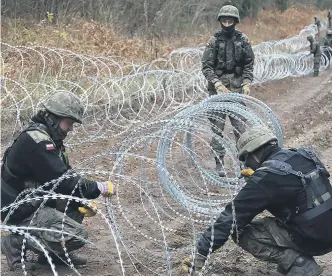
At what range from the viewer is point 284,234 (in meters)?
4.86

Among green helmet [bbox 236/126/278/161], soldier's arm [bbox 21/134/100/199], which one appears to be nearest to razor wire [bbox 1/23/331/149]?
soldier's arm [bbox 21/134/100/199]

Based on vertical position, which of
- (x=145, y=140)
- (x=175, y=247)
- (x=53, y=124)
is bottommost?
(x=175, y=247)

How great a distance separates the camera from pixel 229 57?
8023 mm

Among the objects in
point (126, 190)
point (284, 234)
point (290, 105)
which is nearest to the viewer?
point (284, 234)

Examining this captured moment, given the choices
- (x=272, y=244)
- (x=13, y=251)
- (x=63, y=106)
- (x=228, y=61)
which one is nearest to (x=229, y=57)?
(x=228, y=61)

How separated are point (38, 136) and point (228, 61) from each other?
374 centimetres

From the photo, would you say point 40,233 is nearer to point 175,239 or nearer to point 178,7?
point 175,239

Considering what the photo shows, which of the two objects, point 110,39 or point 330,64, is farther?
point 330,64

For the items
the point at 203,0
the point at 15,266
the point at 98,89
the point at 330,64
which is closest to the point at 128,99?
the point at 98,89

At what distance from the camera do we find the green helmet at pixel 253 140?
462 centimetres

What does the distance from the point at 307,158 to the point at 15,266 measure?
254 centimetres

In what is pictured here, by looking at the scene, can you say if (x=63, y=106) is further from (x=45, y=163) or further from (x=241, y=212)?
(x=241, y=212)

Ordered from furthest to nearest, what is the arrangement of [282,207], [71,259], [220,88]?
[220,88] < [71,259] < [282,207]

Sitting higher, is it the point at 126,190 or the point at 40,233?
the point at 40,233
